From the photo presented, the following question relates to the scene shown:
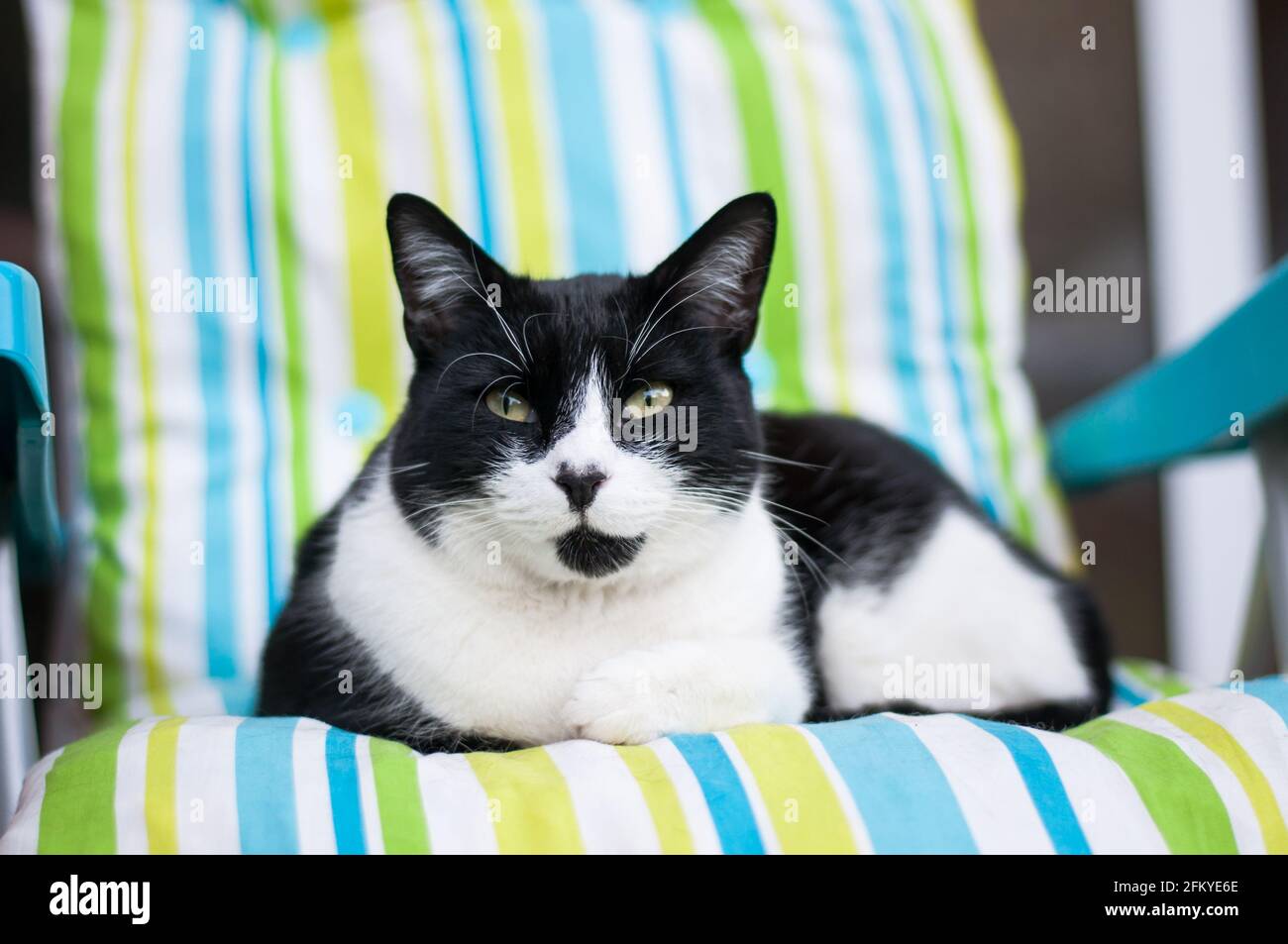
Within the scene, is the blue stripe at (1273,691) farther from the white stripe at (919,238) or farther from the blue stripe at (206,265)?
the blue stripe at (206,265)

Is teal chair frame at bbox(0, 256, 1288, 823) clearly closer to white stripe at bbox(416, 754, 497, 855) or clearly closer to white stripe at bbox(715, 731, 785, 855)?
white stripe at bbox(416, 754, 497, 855)

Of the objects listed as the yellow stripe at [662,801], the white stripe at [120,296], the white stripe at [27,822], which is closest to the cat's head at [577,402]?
the yellow stripe at [662,801]

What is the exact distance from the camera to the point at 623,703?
1.01 meters

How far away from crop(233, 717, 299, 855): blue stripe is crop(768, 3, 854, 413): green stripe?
1.26m

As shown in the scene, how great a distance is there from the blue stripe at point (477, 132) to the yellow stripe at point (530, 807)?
1.10 metres

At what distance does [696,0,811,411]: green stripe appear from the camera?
1889 mm

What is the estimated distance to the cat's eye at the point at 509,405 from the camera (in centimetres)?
107

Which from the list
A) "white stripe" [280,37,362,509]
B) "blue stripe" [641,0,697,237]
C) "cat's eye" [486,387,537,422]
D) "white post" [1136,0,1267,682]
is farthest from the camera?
"white post" [1136,0,1267,682]

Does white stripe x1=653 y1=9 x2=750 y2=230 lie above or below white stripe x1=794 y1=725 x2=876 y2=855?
above

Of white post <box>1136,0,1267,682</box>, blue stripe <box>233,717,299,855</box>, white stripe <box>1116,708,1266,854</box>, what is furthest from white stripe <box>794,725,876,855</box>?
white post <box>1136,0,1267,682</box>

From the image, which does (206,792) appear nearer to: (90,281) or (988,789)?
(988,789)

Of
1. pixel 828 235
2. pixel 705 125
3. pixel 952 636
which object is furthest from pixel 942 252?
pixel 952 636

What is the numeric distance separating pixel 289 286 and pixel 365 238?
0.15 m

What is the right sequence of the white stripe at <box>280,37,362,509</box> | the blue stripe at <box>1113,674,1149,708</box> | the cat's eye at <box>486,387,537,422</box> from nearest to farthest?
1. the cat's eye at <box>486,387,537,422</box>
2. the blue stripe at <box>1113,674,1149,708</box>
3. the white stripe at <box>280,37,362,509</box>
